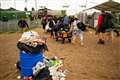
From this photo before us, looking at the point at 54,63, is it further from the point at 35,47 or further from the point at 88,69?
the point at 88,69

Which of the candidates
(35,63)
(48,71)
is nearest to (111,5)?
(35,63)

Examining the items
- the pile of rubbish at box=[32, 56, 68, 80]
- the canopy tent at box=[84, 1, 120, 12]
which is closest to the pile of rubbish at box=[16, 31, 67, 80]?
the pile of rubbish at box=[32, 56, 68, 80]

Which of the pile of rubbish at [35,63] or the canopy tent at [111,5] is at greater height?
the canopy tent at [111,5]

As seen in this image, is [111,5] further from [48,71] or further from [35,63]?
[48,71]

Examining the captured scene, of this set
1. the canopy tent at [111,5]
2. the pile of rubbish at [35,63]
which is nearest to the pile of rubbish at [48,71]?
the pile of rubbish at [35,63]

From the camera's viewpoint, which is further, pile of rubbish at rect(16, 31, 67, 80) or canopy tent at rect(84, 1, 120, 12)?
canopy tent at rect(84, 1, 120, 12)

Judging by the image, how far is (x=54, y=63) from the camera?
28.0ft

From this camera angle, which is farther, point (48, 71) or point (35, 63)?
point (35, 63)

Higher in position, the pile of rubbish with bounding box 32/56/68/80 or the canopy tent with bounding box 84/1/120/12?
the canopy tent with bounding box 84/1/120/12

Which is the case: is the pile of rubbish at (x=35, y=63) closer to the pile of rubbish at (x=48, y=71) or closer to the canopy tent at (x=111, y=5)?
the pile of rubbish at (x=48, y=71)

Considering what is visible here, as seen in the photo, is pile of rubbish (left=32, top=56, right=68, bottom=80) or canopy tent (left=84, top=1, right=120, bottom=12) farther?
canopy tent (left=84, top=1, right=120, bottom=12)

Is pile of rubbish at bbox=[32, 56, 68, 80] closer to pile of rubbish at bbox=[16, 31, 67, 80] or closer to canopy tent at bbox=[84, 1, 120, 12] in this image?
pile of rubbish at bbox=[16, 31, 67, 80]

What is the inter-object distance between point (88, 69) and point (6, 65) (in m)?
3.24

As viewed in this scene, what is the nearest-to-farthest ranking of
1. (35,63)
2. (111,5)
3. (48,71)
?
(48,71) < (35,63) < (111,5)
